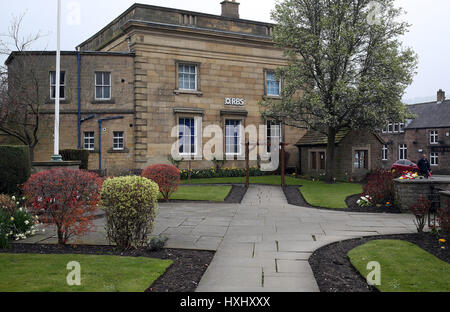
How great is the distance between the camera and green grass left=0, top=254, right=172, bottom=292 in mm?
5168

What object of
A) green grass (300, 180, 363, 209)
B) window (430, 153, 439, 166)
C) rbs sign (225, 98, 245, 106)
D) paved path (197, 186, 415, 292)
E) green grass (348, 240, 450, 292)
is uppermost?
rbs sign (225, 98, 245, 106)

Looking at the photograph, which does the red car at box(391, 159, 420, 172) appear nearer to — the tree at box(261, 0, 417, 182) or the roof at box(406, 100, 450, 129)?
the tree at box(261, 0, 417, 182)

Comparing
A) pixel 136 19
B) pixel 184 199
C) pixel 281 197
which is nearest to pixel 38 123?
pixel 136 19

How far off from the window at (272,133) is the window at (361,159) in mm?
6704

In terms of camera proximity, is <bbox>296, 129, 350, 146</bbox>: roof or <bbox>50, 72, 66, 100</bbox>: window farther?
<bbox>296, 129, 350, 146</bbox>: roof

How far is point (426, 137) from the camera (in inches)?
1844

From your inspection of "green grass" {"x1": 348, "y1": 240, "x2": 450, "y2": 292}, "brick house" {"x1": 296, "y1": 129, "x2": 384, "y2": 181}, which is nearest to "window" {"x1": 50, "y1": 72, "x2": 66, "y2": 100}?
"brick house" {"x1": 296, "y1": 129, "x2": 384, "y2": 181}

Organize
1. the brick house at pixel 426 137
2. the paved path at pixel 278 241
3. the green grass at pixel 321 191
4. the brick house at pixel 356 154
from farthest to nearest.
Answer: the brick house at pixel 426 137 → the brick house at pixel 356 154 → the green grass at pixel 321 191 → the paved path at pixel 278 241

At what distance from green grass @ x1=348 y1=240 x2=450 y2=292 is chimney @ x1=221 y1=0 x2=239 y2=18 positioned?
24.2 metres

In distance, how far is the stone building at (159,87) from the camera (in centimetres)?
2397

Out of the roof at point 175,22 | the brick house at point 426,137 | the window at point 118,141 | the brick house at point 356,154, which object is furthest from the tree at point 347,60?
the brick house at point 426,137

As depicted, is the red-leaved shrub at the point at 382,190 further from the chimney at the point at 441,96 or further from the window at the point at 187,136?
the chimney at the point at 441,96

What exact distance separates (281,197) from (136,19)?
1479cm

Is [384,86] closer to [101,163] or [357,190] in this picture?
[357,190]
